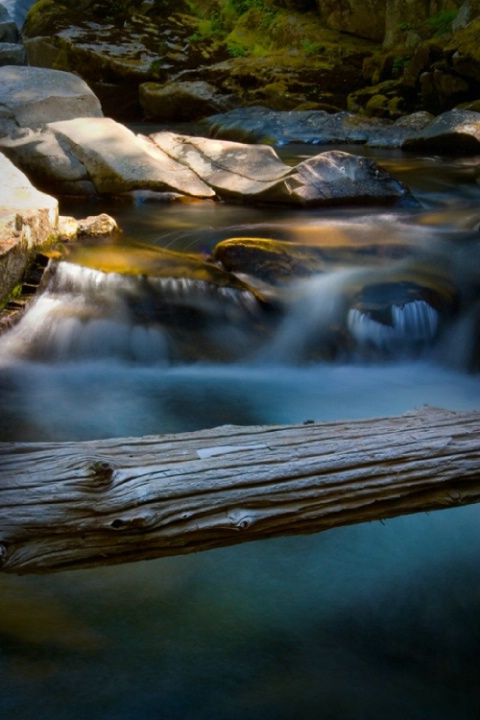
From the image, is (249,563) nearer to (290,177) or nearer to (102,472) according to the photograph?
(102,472)

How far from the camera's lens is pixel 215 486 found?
2117 mm

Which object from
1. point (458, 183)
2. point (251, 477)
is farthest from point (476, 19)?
point (251, 477)

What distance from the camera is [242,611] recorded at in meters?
2.48

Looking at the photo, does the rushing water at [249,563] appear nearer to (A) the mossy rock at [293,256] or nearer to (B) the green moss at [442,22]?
(A) the mossy rock at [293,256]

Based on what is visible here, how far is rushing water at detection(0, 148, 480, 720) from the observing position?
7.04ft

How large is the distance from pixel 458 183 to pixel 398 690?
8.50m

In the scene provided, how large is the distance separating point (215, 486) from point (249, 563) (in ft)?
2.53

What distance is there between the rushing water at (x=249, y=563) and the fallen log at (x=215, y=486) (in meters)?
0.44

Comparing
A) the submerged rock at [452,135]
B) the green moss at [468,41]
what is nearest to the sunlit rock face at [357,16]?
the green moss at [468,41]

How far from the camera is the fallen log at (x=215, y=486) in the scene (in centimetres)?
198

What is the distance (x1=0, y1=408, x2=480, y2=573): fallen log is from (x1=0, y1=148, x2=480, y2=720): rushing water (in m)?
0.44

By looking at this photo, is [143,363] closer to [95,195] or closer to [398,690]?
[398,690]

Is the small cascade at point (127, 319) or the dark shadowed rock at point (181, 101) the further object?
the dark shadowed rock at point (181, 101)

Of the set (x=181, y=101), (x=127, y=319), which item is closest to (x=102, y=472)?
(x=127, y=319)
